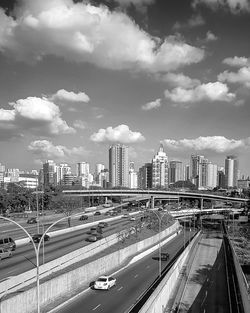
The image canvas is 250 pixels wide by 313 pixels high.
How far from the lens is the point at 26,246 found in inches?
2292

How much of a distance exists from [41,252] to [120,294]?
17.4 meters

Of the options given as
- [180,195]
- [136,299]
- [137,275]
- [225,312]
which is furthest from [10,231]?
[180,195]

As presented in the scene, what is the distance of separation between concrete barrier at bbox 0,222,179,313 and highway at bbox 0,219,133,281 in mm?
5040

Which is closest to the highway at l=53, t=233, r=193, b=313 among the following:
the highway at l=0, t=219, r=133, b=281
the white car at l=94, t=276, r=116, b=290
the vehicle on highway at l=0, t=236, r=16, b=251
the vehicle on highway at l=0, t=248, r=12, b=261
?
the white car at l=94, t=276, r=116, b=290

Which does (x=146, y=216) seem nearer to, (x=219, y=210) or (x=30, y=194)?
(x=30, y=194)

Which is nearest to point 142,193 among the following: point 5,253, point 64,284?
point 5,253

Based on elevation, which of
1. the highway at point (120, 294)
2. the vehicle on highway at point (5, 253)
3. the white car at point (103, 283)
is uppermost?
the vehicle on highway at point (5, 253)

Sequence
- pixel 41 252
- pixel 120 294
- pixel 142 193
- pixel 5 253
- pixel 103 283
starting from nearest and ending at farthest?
pixel 120 294, pixel 103 283, pixel 5 253, pixel 41 252, pixel 142 193

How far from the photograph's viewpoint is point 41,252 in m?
55.0

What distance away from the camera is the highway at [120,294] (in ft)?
119

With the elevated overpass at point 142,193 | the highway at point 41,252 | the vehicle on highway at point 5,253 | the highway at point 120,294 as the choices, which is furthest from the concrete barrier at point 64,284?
the elevated overpass at point 142,193

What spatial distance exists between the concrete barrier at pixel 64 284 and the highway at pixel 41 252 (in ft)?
16.5

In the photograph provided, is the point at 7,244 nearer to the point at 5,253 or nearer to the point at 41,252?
the point at 5,253

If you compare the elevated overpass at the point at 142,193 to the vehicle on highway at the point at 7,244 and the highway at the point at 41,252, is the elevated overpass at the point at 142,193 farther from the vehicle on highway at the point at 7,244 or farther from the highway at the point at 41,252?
the vehicle on highway at the point at 7,244
